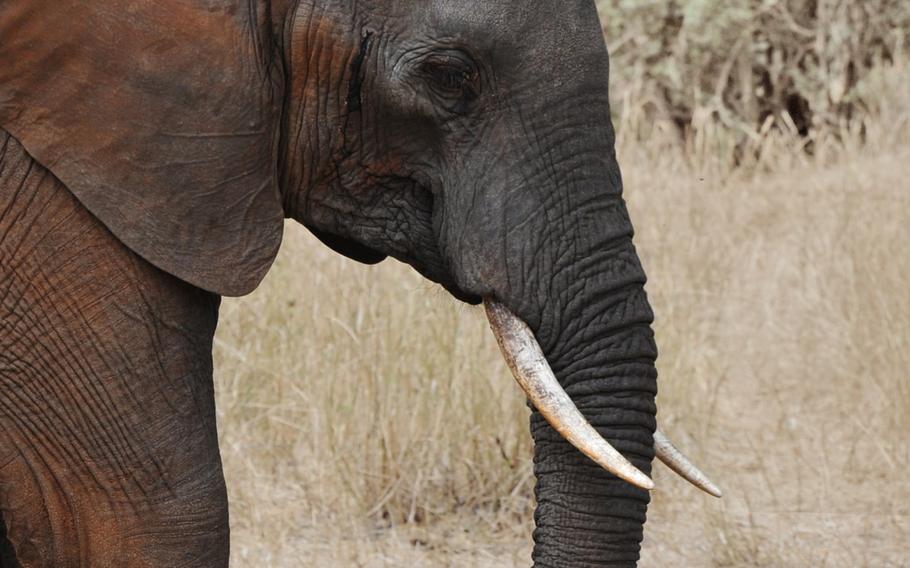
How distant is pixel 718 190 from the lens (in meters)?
8.66

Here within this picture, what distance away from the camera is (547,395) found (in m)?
2.73

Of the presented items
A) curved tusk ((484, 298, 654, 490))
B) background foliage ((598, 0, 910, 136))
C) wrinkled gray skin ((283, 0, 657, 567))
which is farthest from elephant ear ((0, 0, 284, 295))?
background foliage ((598, 0, 910, 136))

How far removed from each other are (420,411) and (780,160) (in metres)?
4.11

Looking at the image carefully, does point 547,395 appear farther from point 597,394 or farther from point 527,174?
point 527,174

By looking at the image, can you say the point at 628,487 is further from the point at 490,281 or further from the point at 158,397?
the point at 158,397

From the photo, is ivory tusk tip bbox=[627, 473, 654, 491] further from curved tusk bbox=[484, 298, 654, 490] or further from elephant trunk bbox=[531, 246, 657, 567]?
elephant trunk bbox=[531, 246, 657, 567]

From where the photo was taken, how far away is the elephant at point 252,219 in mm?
2568

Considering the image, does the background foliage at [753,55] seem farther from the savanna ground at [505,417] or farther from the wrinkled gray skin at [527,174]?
the wrinkled gray skin at [527,174]

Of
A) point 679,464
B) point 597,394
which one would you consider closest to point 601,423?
point 597,394

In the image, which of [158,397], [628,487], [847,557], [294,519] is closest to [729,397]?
[847,557]

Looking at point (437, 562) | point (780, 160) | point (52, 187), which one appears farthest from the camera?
point (780, 160)

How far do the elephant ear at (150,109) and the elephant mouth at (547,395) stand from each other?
18.4 inches

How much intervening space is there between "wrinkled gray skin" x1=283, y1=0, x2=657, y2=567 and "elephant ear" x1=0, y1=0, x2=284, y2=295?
0.14 meters

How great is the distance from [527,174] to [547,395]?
0.37 metres
